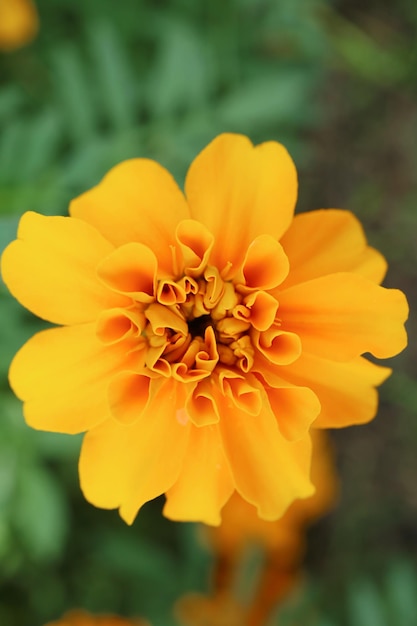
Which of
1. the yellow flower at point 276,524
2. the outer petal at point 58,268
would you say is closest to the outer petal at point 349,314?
the outer petal at point 58,268

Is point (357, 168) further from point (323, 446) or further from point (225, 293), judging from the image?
point (225, 293)

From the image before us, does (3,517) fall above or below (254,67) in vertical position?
below

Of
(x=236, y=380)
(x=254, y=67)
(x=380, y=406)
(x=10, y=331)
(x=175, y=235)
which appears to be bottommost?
(x=380, y=406)

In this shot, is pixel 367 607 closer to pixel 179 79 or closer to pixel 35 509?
pixel 35 509

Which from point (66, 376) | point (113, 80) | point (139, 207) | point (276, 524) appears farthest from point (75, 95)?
point (276, 524)

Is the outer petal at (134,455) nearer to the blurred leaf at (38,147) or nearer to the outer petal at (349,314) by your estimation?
the outer petal at (349,314)

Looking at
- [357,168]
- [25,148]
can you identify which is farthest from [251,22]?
[25,148]
